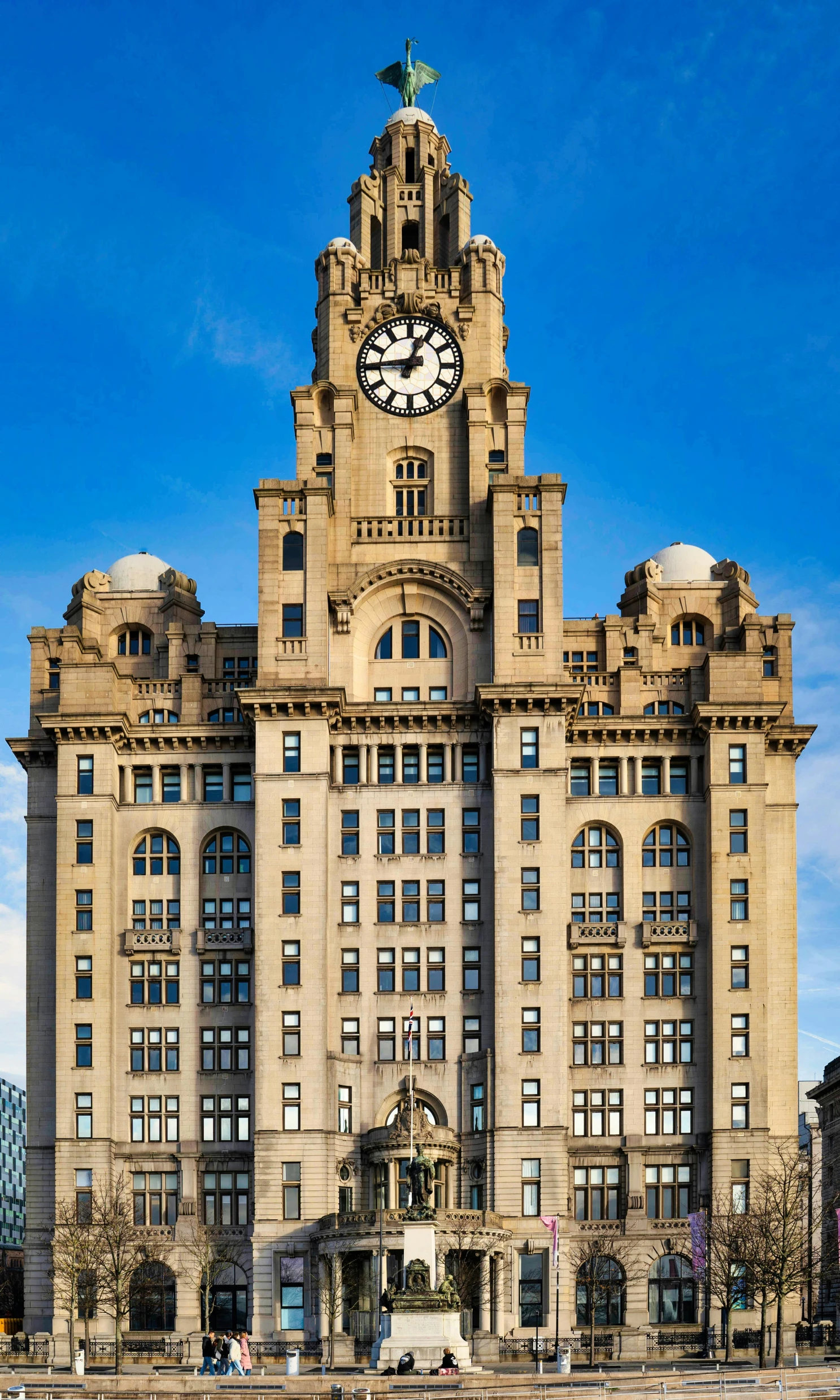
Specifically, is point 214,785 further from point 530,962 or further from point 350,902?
point 530,962

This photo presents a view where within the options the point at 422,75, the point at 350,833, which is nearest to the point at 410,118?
the point at 422,75

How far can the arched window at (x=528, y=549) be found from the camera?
132875mm

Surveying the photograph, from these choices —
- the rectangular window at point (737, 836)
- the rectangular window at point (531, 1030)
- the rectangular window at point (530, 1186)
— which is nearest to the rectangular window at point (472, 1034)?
the rectangular window at point (531, 1030)

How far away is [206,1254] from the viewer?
123m

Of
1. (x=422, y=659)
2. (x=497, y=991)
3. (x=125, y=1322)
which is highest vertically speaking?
(x=422, y=659)

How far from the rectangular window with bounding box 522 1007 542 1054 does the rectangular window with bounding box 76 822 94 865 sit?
27.8 metres

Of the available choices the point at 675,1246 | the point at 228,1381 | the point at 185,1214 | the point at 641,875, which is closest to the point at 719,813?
the point at 641,875

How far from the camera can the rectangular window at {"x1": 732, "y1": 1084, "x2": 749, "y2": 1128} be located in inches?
4983

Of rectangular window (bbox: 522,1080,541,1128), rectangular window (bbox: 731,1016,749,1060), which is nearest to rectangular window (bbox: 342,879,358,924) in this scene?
rectangular window (bbox: 522,1080,541,1128)

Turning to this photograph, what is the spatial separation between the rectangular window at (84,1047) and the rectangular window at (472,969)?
22.5 meters

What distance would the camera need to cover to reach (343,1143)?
126m

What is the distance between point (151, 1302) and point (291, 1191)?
1105 centimetres

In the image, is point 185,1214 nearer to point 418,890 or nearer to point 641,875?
point 418,890

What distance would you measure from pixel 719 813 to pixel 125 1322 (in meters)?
46.1
